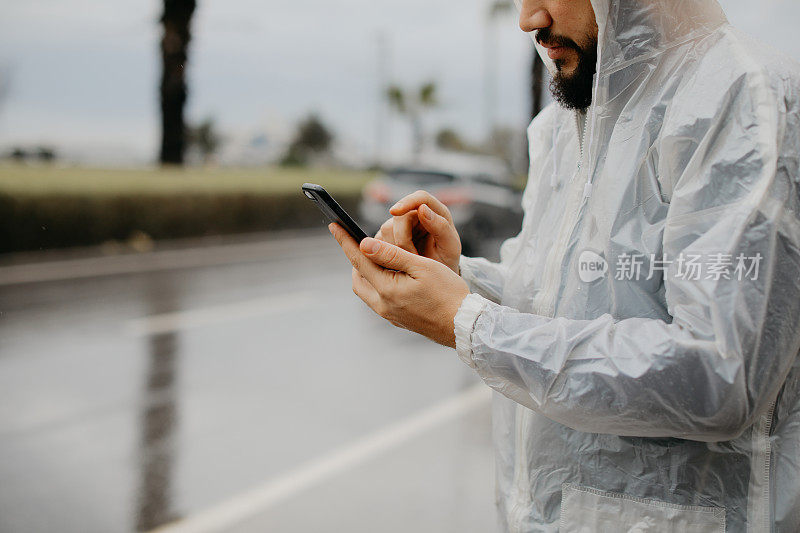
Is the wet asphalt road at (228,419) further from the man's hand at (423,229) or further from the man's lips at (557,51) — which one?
the man's lips at (557,51)

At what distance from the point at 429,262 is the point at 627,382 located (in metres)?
0.37

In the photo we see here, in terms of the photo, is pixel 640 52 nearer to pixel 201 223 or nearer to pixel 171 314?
pixel 171 314

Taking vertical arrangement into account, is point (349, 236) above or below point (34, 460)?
above

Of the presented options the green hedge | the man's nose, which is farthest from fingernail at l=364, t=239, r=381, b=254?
the green hedge

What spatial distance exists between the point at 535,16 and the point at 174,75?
13.5 m

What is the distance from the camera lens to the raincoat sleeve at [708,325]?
40.5 inches

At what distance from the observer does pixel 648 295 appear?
1.19 m

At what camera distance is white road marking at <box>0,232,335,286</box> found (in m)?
9.20

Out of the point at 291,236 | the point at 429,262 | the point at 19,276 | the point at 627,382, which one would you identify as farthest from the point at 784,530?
the point at 291,236

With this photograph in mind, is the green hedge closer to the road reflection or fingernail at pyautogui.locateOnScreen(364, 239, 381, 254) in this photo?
the road reflection

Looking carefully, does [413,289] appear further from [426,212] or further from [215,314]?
[215,314]

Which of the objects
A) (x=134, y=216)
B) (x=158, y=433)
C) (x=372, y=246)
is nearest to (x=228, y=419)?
(x=158, y=433)

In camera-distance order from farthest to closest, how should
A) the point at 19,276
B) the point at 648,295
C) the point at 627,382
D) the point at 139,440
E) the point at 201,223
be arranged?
1. the point at 201,223
2. the point at 19,276
3. the point at 139,440
4. the point at 648,295
5. the point at 627,382

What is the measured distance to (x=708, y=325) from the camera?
1.04m
